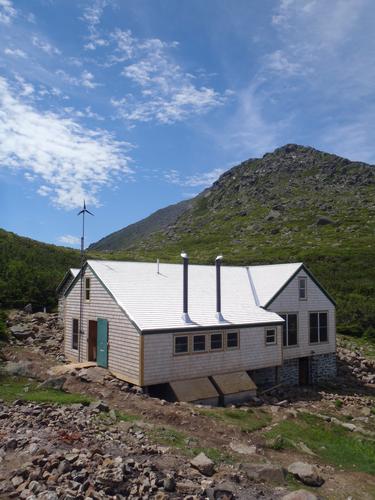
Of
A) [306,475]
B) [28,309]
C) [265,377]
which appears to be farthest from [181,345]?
[28,309]

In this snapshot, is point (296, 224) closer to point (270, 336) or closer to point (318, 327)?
point (318, 327)

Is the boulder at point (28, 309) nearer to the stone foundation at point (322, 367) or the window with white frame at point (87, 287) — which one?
the window with white frame at point (87, 287)

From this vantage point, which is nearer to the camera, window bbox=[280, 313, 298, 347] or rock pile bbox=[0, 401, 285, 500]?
rock pile bbox=[0, 401, 285, 500]

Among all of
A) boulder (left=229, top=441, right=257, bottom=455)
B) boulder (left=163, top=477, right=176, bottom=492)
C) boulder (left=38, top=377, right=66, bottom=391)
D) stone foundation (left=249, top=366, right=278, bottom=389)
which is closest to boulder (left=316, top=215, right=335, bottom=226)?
stone foundation (left=249, top=366, right=278, bottom=389)

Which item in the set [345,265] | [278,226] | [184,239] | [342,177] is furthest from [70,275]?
[342,177]

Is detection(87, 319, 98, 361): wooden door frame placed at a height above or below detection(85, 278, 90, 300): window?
below

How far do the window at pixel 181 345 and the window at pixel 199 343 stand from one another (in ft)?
1.61

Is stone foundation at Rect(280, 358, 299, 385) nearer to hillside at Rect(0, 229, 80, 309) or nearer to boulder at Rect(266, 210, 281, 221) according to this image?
hillside at Rect(0, 229, 80, 309)

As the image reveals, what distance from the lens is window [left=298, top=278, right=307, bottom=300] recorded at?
27930mm

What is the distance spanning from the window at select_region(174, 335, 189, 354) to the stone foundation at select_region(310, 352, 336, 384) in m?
12.2

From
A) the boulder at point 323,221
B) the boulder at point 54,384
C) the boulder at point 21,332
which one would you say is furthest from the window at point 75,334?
the boulder at point 323,221

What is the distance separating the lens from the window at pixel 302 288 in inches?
1100

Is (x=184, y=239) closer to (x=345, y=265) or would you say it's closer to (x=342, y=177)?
(x=342, y=177)

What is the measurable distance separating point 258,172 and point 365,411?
506 ft
